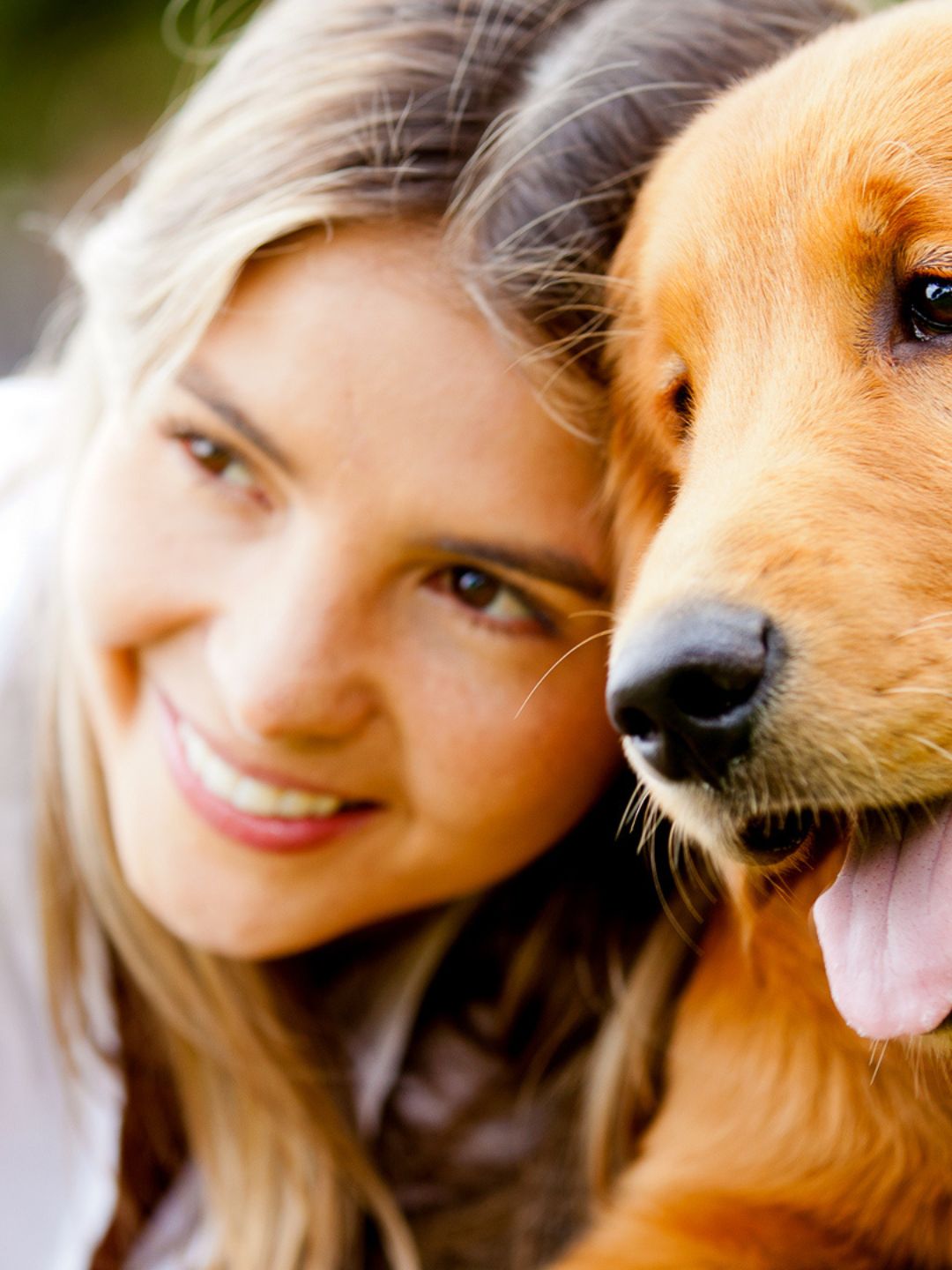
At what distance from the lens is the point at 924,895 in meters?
1.87

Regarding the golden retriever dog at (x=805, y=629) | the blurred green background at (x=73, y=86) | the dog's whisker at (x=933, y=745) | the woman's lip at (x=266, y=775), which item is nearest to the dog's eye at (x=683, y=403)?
the golden retriever dog at (x=805, y=629)

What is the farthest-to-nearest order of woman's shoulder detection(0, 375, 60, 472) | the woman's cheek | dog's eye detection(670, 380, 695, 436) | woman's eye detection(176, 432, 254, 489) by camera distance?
woman's shoulder detection(0, 375, 60, 472)
woman's eye detection(176, 432, 254, 489)
the woman's cheek
dog's eye detection(670, 380, 695, 436)

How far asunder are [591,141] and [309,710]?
1048 mm

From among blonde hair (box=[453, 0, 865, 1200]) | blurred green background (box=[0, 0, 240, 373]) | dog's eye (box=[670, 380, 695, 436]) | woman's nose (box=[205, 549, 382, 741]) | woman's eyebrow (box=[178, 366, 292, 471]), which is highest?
blonde hair (box=[453, 0, 865, 1200])

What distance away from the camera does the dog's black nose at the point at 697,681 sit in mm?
1756

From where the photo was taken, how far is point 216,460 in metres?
2.61

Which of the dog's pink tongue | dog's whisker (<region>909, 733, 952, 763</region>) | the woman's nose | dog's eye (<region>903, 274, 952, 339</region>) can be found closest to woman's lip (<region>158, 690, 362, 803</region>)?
the woman's nose

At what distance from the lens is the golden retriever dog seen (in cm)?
179

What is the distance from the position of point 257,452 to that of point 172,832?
73cm

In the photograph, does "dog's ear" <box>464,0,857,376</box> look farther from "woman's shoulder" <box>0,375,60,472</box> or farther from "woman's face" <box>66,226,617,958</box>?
"woman's shoulder" <box>0,375,60,472</box>

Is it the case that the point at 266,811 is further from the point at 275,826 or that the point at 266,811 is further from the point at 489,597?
the point at 489,597

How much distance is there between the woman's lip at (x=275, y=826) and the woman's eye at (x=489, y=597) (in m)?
0.42

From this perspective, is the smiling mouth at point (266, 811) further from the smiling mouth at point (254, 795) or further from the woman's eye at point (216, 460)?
the woman's eye at point (216, 460)

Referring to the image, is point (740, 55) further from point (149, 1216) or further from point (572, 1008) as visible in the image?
point (149, 1216)
